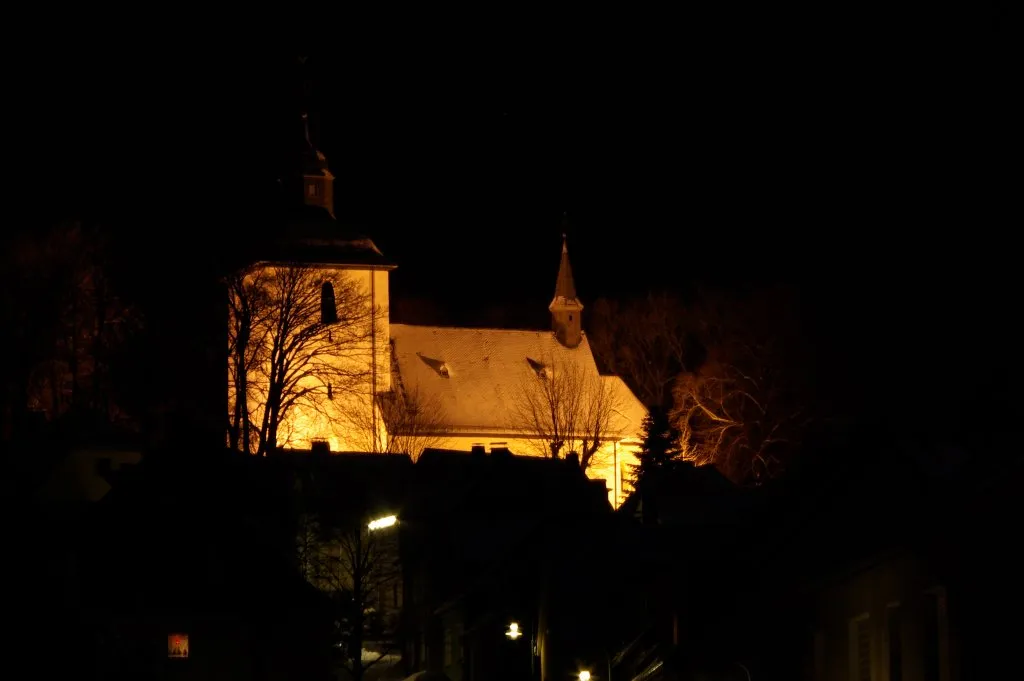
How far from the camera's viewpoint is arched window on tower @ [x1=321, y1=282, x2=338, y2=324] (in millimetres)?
69562

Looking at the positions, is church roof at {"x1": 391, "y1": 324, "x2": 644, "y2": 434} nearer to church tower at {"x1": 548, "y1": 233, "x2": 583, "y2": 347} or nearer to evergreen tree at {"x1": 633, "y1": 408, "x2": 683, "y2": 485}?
church tower at {"x1": 548, "y1": 233, "x2": 583, "y2": 347}

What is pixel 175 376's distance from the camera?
63.5 m

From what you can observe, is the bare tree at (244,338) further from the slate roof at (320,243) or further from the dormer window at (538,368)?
the dormer window at (538,368)

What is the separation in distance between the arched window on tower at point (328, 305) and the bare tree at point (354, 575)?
15.6 meters

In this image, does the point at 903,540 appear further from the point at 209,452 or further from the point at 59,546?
the point at 209,452

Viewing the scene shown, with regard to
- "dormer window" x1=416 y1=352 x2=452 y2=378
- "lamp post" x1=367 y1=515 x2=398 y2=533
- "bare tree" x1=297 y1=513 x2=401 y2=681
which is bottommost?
"bare tree" x1=297 y1=513 x2=401 y2=681

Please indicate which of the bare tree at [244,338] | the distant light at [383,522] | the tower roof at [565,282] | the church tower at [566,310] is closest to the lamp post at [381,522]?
the distant light at [383,522]

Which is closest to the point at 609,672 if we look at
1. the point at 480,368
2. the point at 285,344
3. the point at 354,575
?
the point at 354,575

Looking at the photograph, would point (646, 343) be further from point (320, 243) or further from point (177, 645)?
point (177, 645)

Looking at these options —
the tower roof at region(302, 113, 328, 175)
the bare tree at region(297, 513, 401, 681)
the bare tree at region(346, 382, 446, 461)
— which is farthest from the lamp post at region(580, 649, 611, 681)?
the tower roof at region(302, 113, 328, 175)

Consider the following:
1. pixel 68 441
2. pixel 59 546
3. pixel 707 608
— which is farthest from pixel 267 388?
pixel 707 608

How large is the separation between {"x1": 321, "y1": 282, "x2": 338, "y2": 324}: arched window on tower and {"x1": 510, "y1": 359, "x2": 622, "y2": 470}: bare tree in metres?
8.46

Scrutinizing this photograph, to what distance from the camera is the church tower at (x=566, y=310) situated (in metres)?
83.4

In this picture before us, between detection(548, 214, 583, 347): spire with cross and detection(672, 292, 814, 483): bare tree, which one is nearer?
detection(672, 292, 814, 483): bare tree
